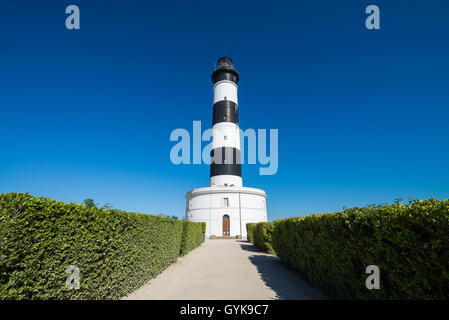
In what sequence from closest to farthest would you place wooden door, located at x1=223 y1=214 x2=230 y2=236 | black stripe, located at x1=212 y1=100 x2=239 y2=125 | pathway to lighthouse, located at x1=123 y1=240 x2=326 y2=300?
pathway to lighthouse, located at x1=123 y1=240 x2=326 y2=300 → wooden door, located at x1=223 y1=214 x2=230 y2=236 → black stripe, located at x1=212 y1=100 x2=239 y2=125

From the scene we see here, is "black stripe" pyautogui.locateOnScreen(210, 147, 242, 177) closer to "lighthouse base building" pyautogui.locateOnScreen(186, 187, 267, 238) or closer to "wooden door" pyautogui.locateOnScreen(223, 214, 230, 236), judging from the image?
"lighthouse base building" pyautogui.locateOnScreen(186, 187, 267, 238)

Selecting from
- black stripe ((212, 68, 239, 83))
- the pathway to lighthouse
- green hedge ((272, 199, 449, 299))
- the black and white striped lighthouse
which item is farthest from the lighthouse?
green hedge ((272, 199, 449, 299))

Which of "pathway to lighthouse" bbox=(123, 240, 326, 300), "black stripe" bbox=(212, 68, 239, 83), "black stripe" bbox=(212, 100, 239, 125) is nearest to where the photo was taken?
"pathway to lighthouse" bbox=(123, 240, 326, 300)

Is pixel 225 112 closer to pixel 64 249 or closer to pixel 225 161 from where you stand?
pixel 225 161

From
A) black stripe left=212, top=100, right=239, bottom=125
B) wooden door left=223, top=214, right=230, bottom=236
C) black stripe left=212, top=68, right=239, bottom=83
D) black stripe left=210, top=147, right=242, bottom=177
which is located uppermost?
black stripe left=212, top=68, right=239, bottom=83

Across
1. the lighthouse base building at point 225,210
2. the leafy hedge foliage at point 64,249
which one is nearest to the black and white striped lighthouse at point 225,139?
the lighthouse base building at point 225,210

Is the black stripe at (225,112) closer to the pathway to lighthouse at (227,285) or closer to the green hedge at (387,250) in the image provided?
the pathway to lighthouse at (227,285)

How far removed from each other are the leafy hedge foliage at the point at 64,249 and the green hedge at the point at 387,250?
18.2 feet

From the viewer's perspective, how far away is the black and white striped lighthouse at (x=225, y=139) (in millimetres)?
27453

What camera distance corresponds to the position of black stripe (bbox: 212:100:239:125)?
94.1ft
